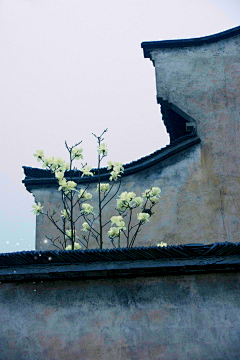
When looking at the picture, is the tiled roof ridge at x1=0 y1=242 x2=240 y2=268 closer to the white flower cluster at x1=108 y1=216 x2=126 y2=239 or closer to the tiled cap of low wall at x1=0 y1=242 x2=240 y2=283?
the tiled cap of low wall at x1=0 y1=242 x2=240 y2=283

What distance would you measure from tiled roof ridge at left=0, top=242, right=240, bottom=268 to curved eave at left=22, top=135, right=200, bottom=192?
4.66 meters

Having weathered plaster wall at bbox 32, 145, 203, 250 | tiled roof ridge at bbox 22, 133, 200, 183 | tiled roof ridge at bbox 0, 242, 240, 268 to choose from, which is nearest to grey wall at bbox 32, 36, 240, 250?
weathered plaster wall at bbox 32, 145, 203, 250

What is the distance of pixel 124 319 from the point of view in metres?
4.24

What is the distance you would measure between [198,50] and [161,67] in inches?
40.8

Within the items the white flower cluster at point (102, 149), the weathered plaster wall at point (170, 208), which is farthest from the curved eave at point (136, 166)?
the white flower cluster at point (102, 149)

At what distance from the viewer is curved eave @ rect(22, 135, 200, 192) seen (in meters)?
8.82

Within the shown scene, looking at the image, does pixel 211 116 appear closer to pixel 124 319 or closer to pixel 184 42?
pixel 184 42

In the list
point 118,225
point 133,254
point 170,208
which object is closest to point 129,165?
point 170,208

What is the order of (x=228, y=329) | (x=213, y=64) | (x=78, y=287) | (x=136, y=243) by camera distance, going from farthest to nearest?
(x=213, y=64), (x=136, y=243), (x=78, y=287), (x=228, y=329)

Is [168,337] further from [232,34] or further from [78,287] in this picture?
[232,34]

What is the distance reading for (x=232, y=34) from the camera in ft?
32.4

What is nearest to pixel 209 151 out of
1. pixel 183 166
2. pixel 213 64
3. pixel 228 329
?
pixel 183 166

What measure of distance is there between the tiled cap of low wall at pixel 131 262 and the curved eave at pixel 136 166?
4667mm

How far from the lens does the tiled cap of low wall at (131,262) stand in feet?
14.1
